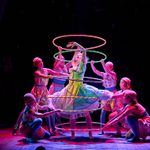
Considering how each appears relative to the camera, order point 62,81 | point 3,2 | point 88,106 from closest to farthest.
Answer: point 3,2 → point 88,106 → point 62,81

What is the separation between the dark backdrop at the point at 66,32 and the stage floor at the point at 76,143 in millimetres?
1993

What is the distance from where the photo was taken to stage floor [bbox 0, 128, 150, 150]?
4636mm

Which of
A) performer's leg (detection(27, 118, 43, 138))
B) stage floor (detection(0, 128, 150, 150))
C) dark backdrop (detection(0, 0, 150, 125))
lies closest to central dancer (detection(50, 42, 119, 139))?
stage floor (detection(0, 128, 150, 150))

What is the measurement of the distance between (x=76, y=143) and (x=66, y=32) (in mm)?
3114

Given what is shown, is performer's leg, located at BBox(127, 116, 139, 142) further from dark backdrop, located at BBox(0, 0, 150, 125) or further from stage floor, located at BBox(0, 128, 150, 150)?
dark backdrop, located at BBox(0, 0, 150, 125)

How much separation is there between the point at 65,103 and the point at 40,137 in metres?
0.60

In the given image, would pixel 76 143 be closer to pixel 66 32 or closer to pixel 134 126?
pixel 134 126

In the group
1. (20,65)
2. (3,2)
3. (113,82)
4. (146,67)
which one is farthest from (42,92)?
(146,67)

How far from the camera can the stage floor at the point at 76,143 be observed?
4636 mm

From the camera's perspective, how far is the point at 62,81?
6195mm

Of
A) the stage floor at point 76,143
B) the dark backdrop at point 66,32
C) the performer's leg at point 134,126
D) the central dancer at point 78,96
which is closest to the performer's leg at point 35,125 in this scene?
the stage floor at point 76,143

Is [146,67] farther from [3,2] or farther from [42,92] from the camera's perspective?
[3,2]

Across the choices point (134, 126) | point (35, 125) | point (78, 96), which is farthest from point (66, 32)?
point (134, 126)

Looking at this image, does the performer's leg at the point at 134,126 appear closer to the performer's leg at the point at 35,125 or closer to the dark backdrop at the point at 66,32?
the performer's leg at the point at 35,125
